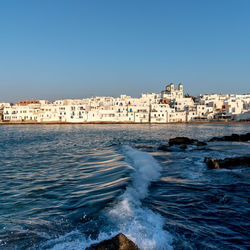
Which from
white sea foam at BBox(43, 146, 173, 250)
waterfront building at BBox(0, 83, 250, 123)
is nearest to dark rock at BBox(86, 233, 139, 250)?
white sea foam at BBox(43, 146, 173, 250)

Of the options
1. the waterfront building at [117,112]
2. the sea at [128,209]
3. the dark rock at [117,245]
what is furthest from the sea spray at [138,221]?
the waterfront building at [117,112]

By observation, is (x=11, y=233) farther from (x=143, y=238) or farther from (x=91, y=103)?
(x=91, y=103)

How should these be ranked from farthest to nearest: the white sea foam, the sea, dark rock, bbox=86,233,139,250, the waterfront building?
the waterfront building, the sea, the white sea foam, dark rock, bbox=86,233,139,250

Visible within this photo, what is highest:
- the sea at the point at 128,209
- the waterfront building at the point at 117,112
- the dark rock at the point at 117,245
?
the waterfront building at the point at 117,112

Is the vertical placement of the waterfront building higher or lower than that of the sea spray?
higher

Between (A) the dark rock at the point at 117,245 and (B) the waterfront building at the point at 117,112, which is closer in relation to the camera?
(A) the dark rock at the point at 117,245

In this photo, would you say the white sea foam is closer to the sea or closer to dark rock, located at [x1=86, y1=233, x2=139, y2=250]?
the sea

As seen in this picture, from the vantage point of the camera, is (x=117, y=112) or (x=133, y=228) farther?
(x=117, y=112)

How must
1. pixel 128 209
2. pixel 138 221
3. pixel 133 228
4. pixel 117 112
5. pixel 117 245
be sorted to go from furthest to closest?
pixel 117 112, pixel 128 209, pixel 138 221, pixel 133 228, pixel 117 245

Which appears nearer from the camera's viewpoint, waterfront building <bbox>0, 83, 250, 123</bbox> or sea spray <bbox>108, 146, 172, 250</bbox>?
sea spray <bbox>108, 146, 172, 250</bbox>

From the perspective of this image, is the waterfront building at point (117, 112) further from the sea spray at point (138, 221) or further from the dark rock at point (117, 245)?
the dark rock at point (117, 245)

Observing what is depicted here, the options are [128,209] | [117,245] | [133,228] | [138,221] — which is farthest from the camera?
[128,209]

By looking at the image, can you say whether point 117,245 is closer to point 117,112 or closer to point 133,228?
point 133,228

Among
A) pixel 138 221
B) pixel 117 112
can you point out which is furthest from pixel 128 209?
pixel 117 112
